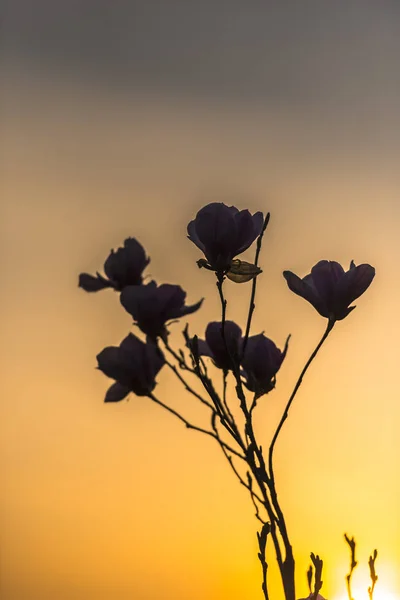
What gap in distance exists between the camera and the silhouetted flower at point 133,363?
44cm

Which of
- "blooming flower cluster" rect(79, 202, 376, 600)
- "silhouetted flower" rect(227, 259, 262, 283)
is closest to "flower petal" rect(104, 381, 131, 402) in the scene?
"blooming flower cluster" rect(79, 202, 376, 600)

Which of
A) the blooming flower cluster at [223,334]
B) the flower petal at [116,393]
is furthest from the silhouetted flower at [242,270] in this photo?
the flower petal at [116,393]

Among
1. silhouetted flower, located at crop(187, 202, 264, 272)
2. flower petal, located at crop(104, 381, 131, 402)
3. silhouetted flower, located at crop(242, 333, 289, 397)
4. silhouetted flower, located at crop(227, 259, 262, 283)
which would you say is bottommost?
flower petal, located at crop(104, 381, 131, 402)

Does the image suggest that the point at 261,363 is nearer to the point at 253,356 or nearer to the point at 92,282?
the point at 253,356

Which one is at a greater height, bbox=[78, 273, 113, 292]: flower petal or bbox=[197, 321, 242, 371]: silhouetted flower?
bbox=[78, 273, 113, 292]: flower petal

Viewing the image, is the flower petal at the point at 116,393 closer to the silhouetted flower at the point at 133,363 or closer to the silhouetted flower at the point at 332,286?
the silhouetted flower at the point at 133,363

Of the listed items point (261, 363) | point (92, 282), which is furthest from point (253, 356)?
point (92, 282)

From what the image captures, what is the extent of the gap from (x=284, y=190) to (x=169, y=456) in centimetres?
67

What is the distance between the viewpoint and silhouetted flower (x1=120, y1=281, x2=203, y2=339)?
43 centimetres

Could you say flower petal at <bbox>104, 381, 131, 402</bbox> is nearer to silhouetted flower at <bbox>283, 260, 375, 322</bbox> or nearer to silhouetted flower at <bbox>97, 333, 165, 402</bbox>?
silhouetted flower at <bbox>97, 333, 165, 402</bbox>

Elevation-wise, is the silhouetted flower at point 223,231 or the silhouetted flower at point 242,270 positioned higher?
the silhouetted flower at point 223,231

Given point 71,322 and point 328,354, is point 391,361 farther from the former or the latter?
point 71,322

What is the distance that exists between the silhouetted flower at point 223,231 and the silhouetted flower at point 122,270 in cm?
5

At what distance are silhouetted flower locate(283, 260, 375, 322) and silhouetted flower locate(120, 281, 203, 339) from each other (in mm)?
82
